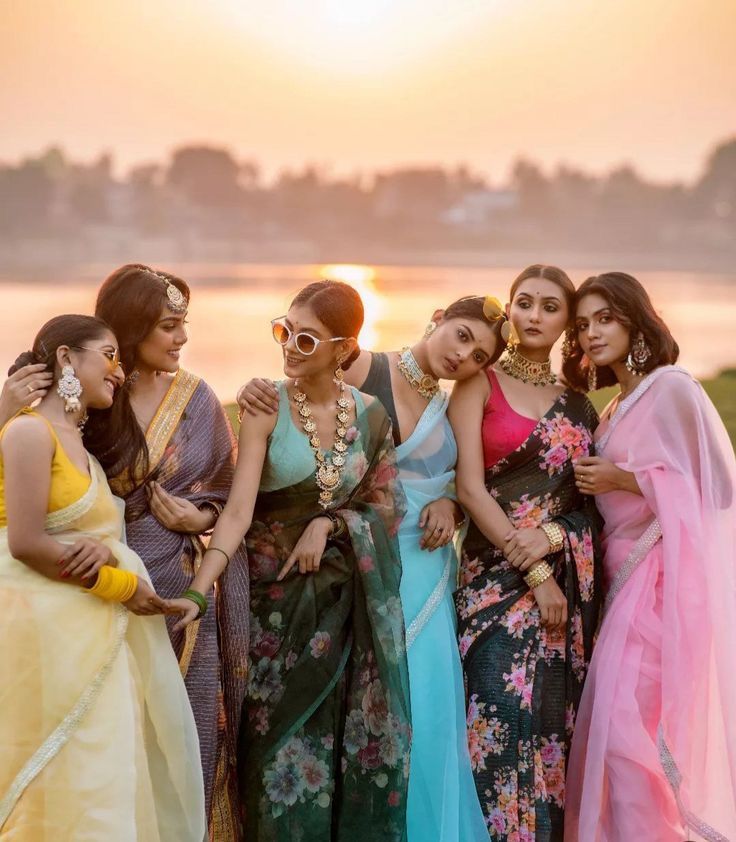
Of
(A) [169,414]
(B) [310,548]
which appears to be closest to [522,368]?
(B) [310,548]

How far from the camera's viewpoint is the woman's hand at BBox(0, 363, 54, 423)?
314cm

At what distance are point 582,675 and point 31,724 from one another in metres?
2.02

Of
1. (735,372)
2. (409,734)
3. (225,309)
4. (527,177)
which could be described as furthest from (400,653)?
(527,177)

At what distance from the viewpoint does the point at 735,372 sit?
12031 mm

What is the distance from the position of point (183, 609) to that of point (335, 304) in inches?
43.9

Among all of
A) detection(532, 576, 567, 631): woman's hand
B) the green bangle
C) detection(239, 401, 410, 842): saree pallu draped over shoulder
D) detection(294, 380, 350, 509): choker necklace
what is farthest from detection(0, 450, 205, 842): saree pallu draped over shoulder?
detection(532, 576, 567, 631): woman's hand

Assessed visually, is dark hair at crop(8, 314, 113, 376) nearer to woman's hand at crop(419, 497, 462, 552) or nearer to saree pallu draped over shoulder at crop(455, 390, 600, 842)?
woman's hand at crop(419, 497, 462, 552)

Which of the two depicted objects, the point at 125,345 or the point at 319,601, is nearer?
the point at 125,345

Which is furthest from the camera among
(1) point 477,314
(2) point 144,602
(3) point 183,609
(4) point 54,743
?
(1) point 477,314

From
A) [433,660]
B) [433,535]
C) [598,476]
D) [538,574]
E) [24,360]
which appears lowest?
[433,660]

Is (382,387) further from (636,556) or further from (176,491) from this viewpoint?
(636,556)

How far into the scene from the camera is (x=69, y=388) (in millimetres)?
3166

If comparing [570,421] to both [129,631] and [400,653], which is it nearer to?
[400,653]

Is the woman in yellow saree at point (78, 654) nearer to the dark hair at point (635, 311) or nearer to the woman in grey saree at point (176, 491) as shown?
the woman in grey saree at point (176, 491)
